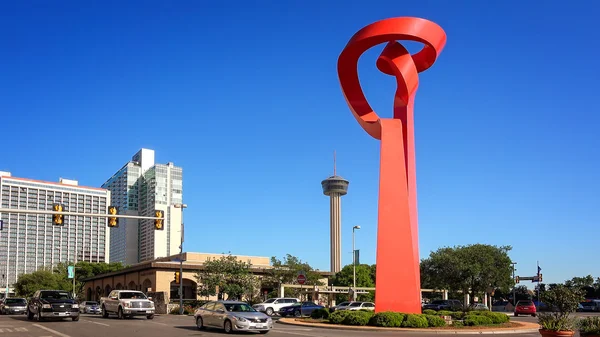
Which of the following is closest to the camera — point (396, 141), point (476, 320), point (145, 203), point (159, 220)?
point (476, 320)

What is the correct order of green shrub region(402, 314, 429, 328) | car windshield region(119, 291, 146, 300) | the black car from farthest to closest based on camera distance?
car windshield region(119, 291, 146, 300) → the black car → green shrub region(402, 314, 429, 328)

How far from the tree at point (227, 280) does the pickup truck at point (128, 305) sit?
2159 cm

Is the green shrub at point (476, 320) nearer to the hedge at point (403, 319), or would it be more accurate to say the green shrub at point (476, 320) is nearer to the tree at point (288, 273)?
the hedge at point (403, 319)

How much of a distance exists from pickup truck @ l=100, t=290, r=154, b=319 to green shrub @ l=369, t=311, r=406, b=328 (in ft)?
45.9

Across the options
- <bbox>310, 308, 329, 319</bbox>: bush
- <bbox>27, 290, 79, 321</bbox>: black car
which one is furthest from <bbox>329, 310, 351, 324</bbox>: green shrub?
<bbox>27, 290, 79, 321</bbox>: black car

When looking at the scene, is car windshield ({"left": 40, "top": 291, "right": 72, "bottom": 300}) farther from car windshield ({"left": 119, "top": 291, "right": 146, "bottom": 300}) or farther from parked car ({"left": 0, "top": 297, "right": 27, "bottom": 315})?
parked car ({"left": 0, "top": 297, "right": 27, "bottom": 315})

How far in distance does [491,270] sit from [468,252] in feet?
7.65

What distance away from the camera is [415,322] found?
87.1 ft

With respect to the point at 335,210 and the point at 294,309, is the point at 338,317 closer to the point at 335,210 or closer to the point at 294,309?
the point at 294,309

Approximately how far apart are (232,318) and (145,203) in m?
173

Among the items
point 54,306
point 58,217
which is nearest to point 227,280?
point 54,306

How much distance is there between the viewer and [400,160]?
30.5 meters

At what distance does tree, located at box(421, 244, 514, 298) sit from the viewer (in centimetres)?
4953

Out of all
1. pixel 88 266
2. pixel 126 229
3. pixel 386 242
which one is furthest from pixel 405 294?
pixel 126 229
